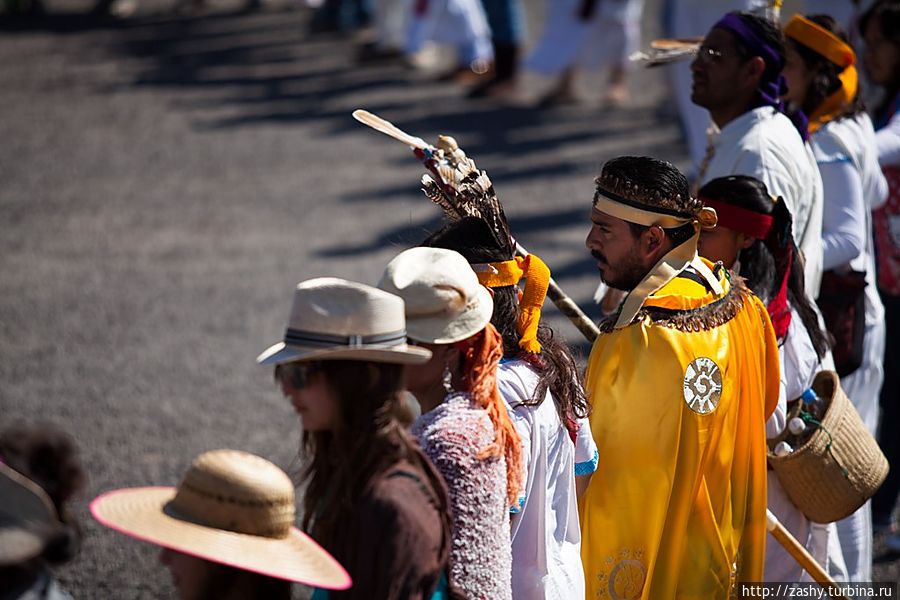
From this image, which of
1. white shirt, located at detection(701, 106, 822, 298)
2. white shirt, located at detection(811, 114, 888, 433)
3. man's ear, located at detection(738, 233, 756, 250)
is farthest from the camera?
white shirt, located at detection(811, 114, 888, 433)

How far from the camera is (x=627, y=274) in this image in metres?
3.30

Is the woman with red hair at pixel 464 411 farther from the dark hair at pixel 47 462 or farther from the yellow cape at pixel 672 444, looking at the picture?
the dark hair at pixel 47 462

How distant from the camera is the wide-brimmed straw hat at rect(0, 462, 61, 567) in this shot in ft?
6.22

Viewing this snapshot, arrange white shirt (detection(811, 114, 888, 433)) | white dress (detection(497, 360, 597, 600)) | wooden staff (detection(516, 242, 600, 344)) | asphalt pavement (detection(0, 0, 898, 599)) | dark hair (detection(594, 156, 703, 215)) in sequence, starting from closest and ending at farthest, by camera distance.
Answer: white dress (detection(497, 360, 597, 600)), dark hair (detection(594, 156, 703, 215)), wooden staff (detection(516, 242, 600, 344)), white shirt (detection(811, 114, 888, 433)), asphalt pavement (detection(0, 0, 898, 599))

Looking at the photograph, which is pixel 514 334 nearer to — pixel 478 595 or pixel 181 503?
pixel 478 595

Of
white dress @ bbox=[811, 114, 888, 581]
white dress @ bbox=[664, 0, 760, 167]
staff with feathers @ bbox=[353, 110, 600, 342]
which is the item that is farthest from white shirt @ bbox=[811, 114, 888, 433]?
white dress @ bbox=[664, 0, 760, 167]

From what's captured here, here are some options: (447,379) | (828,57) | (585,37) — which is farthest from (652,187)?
(585,37)

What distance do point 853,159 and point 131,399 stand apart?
12.5ft

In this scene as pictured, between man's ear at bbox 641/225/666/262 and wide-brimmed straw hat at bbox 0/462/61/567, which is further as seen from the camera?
man's ear at bbox 641/225/666/262

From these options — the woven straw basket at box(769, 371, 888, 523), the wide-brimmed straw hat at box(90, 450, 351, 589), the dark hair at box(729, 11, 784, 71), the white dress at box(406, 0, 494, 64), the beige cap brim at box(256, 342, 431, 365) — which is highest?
the dark hair at box(729, 11, 784, 71)

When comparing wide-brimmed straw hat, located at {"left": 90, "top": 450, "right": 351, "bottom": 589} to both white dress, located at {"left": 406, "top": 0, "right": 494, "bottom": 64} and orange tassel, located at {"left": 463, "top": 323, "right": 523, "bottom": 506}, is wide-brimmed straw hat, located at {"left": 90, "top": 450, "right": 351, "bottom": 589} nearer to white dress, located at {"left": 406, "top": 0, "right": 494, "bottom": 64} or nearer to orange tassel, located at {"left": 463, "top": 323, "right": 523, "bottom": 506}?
orange tassel, located at {"left": 463, "top": 323, "right": 523, "bottom": 506}

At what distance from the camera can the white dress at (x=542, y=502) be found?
2.76 meters

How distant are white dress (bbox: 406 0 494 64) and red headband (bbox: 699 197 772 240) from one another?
8.91 metres

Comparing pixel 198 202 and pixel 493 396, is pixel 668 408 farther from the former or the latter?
pixel 198 202
